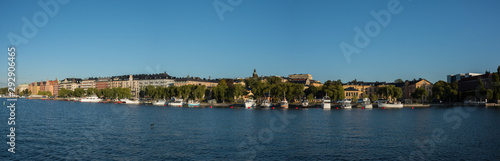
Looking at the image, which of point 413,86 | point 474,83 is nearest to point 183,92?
point 413,86

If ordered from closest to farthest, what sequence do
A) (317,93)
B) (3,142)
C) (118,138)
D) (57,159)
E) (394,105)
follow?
(57,159), (3,142), (118,138), (394,105), (317,93)

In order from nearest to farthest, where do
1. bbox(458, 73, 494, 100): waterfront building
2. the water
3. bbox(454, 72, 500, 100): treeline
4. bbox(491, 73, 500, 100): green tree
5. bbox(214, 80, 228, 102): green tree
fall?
the water < bbox(491, 73, 500, 100): green tree < bbox(454, 72, 500, 100): treeline < bbox(214, 80, 228, 102): green tree < bbox(458, 73, 494, 100): waterfront building

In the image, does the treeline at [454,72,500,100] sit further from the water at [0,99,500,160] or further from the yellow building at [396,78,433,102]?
the water at [0,99,500,160]

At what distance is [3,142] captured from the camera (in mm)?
37969

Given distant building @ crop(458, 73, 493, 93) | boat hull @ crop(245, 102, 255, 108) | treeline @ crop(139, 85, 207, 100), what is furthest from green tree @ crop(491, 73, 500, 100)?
treeline @ crop(139, 85, 207, 100)

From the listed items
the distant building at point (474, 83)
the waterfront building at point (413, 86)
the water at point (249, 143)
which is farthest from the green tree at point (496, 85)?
the water at point (249, 143)

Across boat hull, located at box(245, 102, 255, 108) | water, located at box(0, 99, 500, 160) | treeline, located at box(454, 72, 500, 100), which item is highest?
treeline, located at box(454, 72, 500, 100)

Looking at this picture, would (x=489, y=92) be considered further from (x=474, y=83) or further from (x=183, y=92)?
(x=183, y=92)

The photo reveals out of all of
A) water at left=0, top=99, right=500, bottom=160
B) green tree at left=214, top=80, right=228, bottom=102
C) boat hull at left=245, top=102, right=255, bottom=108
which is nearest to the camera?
water at left=0, top=99, right=500, bottom=160

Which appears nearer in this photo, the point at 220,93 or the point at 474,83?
the point at 220,93

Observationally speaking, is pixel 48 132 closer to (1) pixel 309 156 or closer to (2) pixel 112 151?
(2) pixel 112 151

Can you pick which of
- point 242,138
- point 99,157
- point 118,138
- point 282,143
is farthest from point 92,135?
point 282,143

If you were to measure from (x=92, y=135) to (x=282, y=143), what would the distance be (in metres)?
22.4

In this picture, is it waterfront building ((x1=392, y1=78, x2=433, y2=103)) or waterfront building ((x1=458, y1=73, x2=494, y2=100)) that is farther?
waterfront building ((x1=392, y1=78, x2=433, y2=103))
